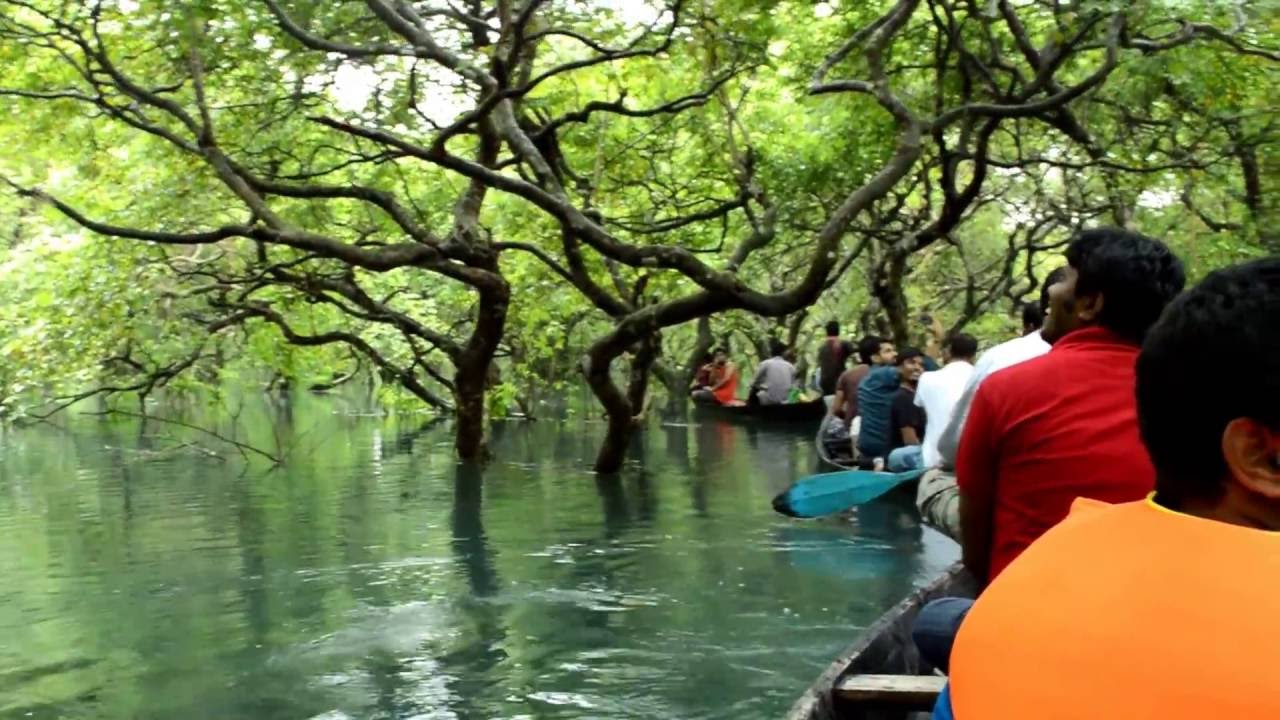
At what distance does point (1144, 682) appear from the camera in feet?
4.25

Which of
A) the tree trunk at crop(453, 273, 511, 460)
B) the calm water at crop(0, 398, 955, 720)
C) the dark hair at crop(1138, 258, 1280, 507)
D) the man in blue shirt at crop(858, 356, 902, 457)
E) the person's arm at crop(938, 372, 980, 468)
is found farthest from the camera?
the tree trunk at crop(453, 273, 511, 460)

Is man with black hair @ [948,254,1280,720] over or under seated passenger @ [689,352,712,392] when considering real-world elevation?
under

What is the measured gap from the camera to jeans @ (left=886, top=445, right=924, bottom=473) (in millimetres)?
9727

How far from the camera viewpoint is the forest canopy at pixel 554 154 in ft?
33.7

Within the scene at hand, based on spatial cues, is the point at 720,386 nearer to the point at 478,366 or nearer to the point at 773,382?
the point at 773,382

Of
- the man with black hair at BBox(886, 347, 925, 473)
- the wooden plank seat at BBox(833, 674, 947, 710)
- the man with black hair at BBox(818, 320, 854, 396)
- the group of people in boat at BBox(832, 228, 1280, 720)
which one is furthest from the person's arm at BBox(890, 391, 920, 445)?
the group of people in boat at BBox(832, 228, 1280, 720)

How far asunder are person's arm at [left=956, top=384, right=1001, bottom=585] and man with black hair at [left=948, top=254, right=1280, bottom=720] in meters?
1.50

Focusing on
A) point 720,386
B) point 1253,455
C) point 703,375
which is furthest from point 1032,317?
point 703,375

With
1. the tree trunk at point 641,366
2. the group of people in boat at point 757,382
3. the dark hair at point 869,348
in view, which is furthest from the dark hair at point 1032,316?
the group of people in boat at point 757,382

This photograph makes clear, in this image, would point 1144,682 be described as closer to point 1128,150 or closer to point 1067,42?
point 1067,42

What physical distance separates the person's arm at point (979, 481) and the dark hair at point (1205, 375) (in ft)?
4.91

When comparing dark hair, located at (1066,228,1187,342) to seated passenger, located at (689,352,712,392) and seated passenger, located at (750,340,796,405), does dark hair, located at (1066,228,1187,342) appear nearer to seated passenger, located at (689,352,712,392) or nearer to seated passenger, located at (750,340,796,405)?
seated passenger, located at (750,340,796,405)

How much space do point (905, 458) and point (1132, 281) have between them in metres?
6.89

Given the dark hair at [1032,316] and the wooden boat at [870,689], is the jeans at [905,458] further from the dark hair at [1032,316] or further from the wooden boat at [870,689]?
the wooden boat at [870,689]
